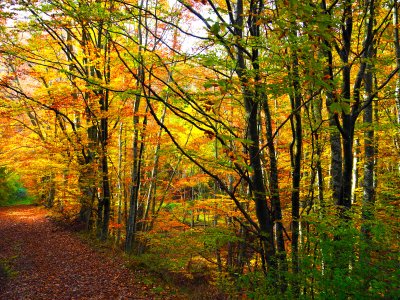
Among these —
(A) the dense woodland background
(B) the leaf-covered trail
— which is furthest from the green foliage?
(B) the leaf-covered trail

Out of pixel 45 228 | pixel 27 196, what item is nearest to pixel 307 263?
pixel 45 228

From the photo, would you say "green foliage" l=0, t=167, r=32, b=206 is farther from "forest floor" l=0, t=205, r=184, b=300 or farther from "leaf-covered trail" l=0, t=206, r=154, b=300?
"forest floor" l=0, t=205, r=184, b=300

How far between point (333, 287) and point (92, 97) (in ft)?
36.0

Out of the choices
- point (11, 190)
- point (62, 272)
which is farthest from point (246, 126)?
point (11, 190)

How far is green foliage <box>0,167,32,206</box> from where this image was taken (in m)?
23.1

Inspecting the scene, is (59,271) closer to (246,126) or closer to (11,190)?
A: (246,126)

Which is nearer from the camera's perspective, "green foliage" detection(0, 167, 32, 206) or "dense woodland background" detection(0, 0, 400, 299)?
"dense woodland background" detection(0, 0, 400, 299)

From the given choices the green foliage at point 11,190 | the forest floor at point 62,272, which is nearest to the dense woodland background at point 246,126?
the green foliage at point 11,190

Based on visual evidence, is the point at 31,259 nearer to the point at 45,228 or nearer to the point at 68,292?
the point at 68,292

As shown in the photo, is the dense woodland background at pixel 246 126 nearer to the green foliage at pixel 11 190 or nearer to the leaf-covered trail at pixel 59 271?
Result: the green foliage at pixel 11 190

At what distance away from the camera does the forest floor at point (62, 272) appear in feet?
24.0

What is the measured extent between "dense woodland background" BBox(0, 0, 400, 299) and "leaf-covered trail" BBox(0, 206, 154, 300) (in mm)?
1642

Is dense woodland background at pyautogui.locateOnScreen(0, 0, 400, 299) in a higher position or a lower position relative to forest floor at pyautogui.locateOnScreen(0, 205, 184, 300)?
higher

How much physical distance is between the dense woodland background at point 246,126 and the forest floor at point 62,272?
5.09 feet
